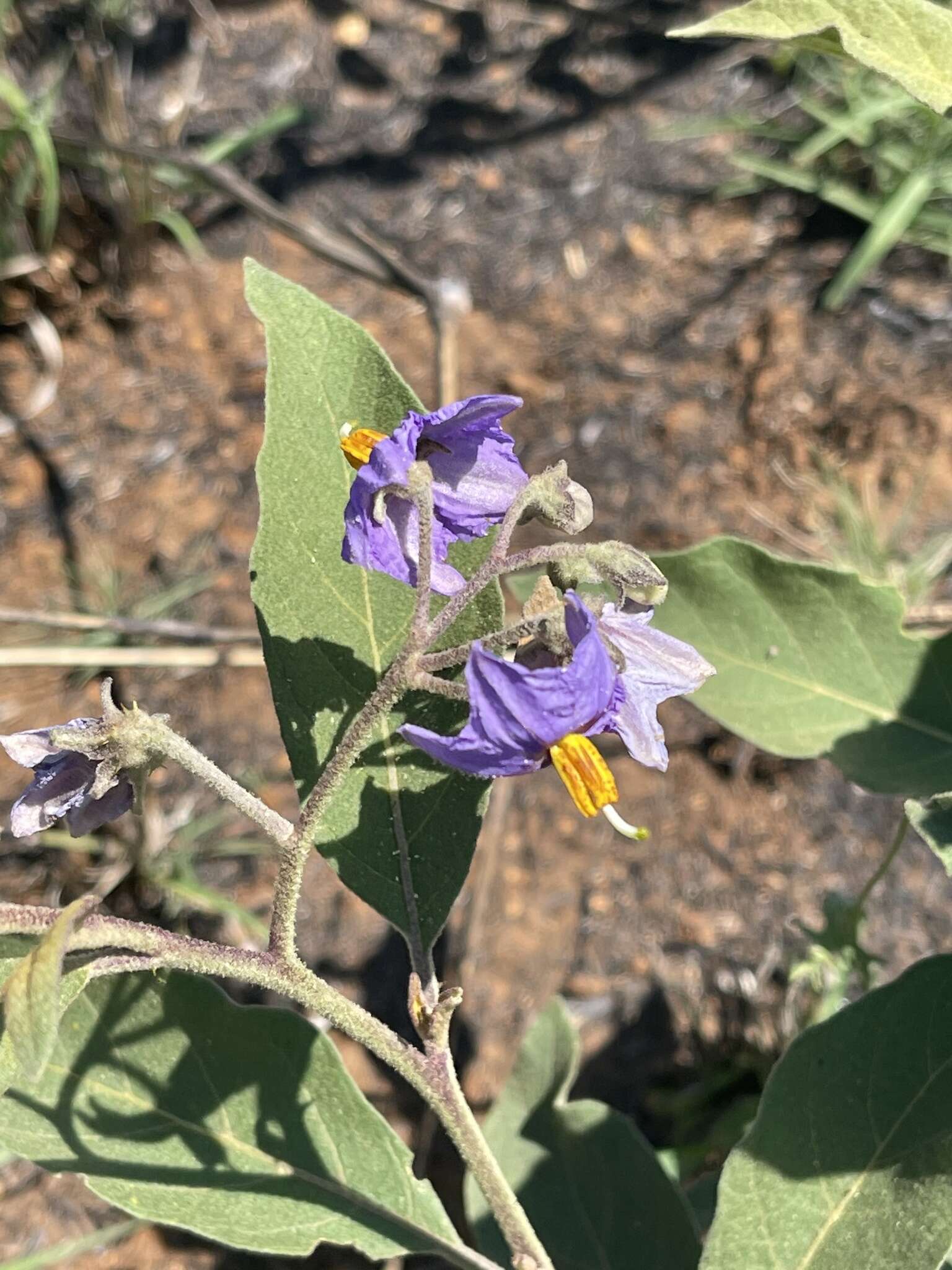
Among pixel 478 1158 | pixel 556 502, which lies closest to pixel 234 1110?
Answer: pixel 478 1158

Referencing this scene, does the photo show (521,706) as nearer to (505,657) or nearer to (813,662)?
(505,657)

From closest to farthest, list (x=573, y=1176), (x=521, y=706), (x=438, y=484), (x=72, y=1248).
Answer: (x=521, y=706)
(x=438, y=484)
(x=573, y=1176)
(x=72, y=1248)

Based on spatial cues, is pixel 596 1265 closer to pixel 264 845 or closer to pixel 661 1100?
pixel 661 1100

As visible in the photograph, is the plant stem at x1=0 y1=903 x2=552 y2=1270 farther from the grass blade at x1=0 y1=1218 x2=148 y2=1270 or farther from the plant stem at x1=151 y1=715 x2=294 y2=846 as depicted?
the grass blade at x1=0 y1=1218 x2=148 y2=1270

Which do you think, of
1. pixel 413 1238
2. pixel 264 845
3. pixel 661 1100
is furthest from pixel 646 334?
pixel 413 1238

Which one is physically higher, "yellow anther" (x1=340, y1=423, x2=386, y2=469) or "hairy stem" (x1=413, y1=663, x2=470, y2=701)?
"yellow anther" (x1=340, y1=423, x2=386, y2=469)

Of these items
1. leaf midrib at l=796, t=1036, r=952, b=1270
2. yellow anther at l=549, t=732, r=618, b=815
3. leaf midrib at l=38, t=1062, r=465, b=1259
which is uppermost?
yellow anther at l=549, t=732, r=618, b=815

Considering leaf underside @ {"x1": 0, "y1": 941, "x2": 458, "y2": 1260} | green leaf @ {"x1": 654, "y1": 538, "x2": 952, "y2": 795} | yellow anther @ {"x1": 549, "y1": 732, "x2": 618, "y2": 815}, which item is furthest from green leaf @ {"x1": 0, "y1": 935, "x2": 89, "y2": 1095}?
green leaf @ {"x1": 654, "y1": 538, "x2": 952, "y2": 795}
